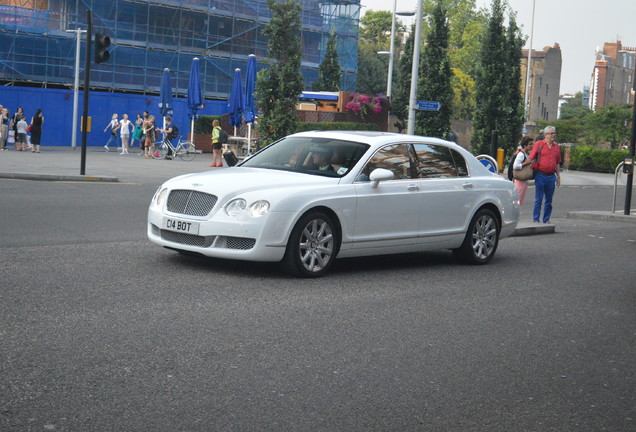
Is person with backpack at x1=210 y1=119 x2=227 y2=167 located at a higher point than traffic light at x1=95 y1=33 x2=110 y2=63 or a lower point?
lower

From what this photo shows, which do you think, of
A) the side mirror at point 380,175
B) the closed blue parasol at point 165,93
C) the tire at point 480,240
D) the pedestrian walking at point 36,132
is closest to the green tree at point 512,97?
the closed blue parasol at point 165,93

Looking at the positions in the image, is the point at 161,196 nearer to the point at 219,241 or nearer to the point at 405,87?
the point at 219,241

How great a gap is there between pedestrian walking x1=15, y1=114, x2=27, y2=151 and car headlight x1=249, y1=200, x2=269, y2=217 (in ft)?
98.4

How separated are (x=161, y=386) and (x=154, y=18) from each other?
4838 cm

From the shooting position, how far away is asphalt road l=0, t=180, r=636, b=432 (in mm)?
5027

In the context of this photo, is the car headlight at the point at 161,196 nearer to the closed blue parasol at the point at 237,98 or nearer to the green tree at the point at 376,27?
the closed blue parasol at the point at 237,98

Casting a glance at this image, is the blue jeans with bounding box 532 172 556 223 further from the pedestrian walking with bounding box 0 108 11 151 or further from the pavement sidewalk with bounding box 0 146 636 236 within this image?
the pedestrian walking with bounding box 0 108 11 151

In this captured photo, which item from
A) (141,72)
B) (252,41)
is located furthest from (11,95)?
(252,41)

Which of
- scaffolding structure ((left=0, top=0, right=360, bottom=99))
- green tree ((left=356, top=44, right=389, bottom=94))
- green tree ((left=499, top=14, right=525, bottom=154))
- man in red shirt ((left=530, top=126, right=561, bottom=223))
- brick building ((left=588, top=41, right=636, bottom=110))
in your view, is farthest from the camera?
brick building ((left=588, top=41, right=636, bottom=110))

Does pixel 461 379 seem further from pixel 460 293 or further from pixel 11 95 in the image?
pixel 11 95

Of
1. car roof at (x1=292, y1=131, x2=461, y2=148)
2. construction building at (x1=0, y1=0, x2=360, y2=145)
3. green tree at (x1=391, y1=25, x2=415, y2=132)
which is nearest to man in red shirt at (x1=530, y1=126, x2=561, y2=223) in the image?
car roof at (x1=292, y1=131, x2=461, y2=148)

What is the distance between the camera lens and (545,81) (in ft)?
388

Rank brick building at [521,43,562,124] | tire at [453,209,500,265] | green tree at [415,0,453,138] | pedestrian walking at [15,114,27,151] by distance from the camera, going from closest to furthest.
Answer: tire at [453,209,500,265]
pedestrian walking at [15,114,27,151]
green tree at [415,0,453,138]
brick building at [521,43,562,124]

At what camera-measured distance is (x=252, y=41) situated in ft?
184
